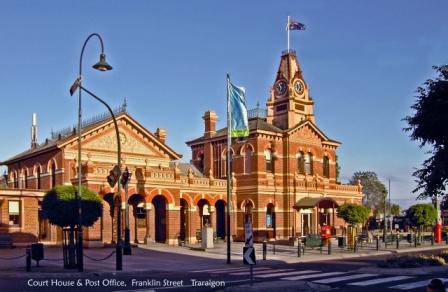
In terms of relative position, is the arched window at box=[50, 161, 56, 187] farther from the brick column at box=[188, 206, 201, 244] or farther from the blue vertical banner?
the blue vertical banner

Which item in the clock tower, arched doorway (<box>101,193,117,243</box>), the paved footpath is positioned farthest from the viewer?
the clock tower

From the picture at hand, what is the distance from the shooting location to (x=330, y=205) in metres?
49.3

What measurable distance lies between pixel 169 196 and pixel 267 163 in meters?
12.1

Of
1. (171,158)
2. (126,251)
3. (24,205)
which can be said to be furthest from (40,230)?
(126,251)

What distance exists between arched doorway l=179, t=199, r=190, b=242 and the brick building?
0.08 m

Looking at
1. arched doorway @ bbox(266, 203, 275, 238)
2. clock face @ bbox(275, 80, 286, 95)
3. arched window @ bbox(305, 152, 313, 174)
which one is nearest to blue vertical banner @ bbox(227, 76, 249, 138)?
arched doorway @ bbox(266, 203, 275, 238)

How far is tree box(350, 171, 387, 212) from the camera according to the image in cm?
10106

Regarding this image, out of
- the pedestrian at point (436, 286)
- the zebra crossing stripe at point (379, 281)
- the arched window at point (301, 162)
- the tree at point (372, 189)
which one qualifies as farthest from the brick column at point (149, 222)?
the tree at point (372, 189)

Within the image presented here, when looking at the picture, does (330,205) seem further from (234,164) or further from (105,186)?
(105,186)

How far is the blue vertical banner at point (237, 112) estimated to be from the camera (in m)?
32.4

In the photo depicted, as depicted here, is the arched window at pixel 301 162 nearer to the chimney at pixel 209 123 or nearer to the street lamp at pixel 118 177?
the chimney at pixel 209 123

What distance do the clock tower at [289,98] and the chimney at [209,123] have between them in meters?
5.39

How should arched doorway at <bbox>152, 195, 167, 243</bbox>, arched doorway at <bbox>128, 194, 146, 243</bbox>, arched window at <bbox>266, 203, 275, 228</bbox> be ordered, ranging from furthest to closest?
arched window at <bbox>266, 203, 275, 228</bbox> < arched doorway at <bbox>152, 195, 167, 243</bbox> < arched doorway at <bbox>128, 194, 146, 243</bbox>

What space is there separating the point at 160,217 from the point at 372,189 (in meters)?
64.7
